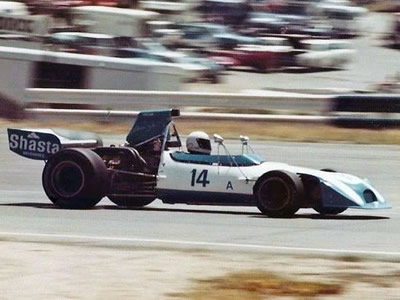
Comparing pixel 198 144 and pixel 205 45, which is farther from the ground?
pixel 205 45

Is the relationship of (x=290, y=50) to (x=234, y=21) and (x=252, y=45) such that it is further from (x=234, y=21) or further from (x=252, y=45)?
(x=234, y=21)

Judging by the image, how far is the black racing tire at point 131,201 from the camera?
11.8 meters

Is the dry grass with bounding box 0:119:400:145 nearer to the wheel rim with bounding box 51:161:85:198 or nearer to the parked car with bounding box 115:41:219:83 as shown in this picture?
the wheel rim with bounding box 51:161:85:198

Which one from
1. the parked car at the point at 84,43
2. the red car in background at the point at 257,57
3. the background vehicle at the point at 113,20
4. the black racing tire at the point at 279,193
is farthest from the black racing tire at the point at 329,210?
the background vehicle at the point at 113,20

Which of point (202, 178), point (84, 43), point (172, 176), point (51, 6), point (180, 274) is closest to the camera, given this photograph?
point (180, 274)

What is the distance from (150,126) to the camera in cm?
1151

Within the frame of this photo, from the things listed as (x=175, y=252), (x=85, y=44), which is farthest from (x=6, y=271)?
(x=85, y=44)

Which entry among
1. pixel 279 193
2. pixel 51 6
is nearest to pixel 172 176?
pixel 279 193

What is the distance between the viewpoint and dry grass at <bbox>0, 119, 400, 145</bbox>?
1875 centimetres

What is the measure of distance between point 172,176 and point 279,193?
44.0 inches

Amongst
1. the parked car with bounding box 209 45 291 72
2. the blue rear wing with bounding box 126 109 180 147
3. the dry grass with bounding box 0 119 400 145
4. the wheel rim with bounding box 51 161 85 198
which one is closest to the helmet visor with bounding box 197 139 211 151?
the blue rear wing with bounding box 126 109 180 147

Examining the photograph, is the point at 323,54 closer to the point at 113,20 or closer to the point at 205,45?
the point at 205,45

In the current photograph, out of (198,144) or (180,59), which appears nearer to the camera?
(198,144)

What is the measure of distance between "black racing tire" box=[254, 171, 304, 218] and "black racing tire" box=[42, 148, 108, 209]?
1.66 meters
